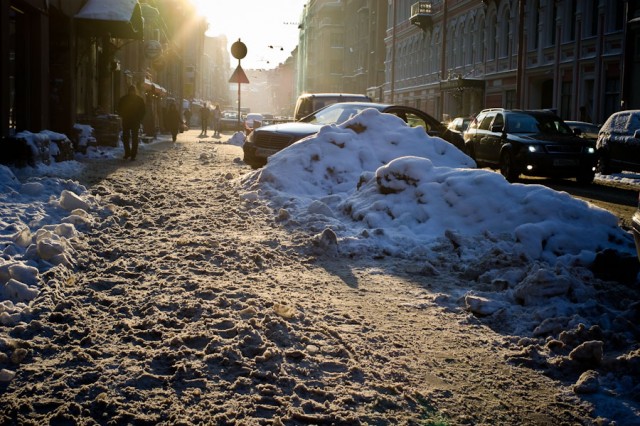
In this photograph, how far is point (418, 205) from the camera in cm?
873

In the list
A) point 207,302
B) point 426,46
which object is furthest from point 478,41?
point 207,302

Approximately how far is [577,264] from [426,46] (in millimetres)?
53529

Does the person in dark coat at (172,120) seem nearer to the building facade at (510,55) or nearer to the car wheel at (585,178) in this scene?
the building facade at (510,55)

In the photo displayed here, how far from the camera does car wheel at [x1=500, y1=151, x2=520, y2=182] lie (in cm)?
1789

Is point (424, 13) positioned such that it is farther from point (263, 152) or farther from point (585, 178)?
point (263, 152)

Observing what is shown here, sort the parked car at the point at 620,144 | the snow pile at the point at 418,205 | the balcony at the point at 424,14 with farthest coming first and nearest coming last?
the balcony at the point at 424,14, the parked car at the point at 620,144, the snow pile at the point at 418,205

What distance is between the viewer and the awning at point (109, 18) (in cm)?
2028

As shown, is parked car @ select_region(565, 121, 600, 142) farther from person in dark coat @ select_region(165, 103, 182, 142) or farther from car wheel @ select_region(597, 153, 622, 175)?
person in dark coat @ select_region(165, 103, 182, 142)

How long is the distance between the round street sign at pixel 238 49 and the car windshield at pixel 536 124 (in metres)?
9.84

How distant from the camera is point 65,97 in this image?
62.8ft

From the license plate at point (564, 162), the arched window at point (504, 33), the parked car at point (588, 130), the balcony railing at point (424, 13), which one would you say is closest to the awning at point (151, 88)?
the arched window at point (504, 33)

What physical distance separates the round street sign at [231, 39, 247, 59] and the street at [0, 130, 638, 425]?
1879 centimetres

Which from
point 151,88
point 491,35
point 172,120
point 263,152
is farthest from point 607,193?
point 491,35

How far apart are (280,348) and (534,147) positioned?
14505mm
